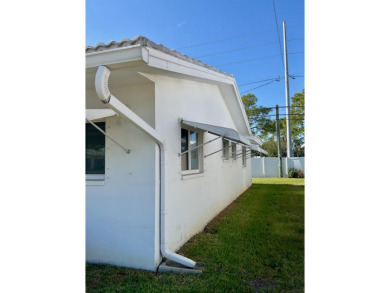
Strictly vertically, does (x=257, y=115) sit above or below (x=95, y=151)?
above

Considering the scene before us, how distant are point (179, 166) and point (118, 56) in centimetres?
311

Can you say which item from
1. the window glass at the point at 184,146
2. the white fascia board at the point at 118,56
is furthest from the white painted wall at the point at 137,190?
the white fascia board at the point at 118,56

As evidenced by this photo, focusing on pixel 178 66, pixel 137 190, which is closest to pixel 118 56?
pixel 178 66

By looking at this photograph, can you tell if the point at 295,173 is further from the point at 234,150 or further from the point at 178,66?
the point at 178,66

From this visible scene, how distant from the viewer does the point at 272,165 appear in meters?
27.6

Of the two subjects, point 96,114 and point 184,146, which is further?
point 184,146

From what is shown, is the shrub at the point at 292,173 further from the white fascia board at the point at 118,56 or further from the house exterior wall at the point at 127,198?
the white fascia board at the point at 118,56

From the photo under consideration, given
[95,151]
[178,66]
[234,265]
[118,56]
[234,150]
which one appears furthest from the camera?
[234,150]

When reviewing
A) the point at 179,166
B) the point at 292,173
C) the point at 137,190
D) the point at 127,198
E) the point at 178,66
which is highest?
the point at 178,66

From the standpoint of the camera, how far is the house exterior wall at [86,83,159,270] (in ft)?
15.7

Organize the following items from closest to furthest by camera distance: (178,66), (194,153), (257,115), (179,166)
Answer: (178,66), (179,166), (194,153), (257,115)

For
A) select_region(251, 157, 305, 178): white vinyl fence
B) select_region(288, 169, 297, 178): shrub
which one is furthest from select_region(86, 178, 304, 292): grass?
select_region(251, 157, 305, 178): white vinyl fence
